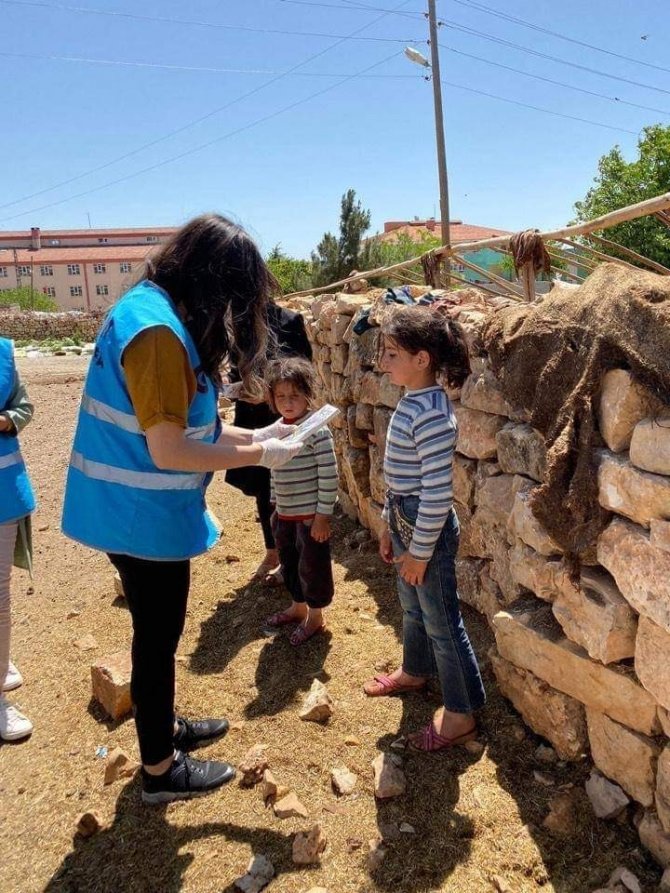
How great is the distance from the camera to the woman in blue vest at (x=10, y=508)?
2764 mm

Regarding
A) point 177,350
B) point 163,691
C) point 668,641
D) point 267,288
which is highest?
point 267,288

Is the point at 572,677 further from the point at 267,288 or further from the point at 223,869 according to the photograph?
the point at 267,288

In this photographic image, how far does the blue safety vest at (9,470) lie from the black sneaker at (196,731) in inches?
44.3

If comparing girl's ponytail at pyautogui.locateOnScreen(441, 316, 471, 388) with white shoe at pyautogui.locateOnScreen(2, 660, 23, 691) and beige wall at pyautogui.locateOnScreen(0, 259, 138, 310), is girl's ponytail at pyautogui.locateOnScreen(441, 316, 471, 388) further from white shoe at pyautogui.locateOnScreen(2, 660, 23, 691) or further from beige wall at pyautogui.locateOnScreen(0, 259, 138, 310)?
beige wall at pyautogui.locateOnScreen(0, 259, 138, 310)

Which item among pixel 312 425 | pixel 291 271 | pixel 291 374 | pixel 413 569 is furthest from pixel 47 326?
pixel 413 569

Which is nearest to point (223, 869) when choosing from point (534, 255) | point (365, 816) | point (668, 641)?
point (365, 816)

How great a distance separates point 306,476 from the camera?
3.16m

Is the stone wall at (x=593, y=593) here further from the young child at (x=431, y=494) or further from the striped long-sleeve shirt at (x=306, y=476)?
the striped long-sleeve shirt at (x=306, y=476)

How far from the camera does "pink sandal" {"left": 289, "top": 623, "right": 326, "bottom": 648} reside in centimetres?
325

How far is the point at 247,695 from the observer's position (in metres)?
2.92

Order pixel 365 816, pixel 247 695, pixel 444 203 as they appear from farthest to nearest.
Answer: pixel 444 203, pixel 247 695, pixel 365 816

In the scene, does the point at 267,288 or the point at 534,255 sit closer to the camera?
the point at 267,288

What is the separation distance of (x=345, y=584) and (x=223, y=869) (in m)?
1.99

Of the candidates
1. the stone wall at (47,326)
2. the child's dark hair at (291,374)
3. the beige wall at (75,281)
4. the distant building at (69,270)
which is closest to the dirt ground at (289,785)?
the child's dark hair at (291,374)
